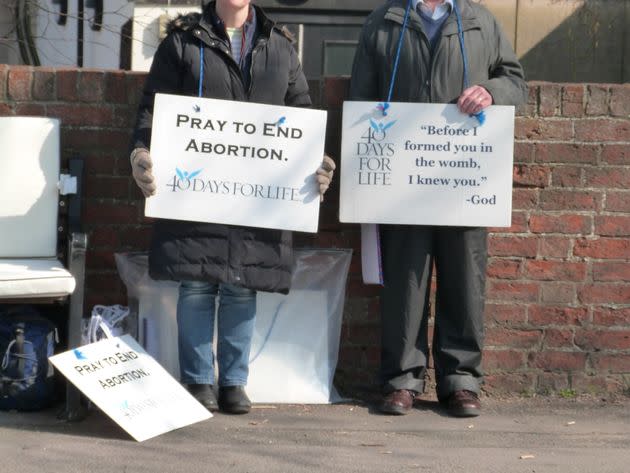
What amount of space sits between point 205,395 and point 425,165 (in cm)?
136

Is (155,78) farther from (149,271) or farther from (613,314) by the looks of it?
(613,314)

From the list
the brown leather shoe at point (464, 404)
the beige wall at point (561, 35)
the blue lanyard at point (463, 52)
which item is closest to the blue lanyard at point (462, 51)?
the blue lanyard at point (463, 52)

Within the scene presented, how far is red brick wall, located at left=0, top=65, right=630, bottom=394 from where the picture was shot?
18.6 ft

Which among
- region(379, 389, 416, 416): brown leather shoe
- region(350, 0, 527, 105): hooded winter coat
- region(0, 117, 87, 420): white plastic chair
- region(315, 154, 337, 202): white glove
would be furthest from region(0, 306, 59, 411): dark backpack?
region(350, 0, 527, 105): hooded winter coat

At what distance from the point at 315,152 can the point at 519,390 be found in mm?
1514

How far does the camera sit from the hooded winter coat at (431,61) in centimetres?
524

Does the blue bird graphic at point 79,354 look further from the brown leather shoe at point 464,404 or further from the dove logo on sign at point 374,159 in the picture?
the brown leather shoe at point 464,404

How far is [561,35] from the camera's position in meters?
10.4

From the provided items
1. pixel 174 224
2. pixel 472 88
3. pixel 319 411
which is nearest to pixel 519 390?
pixel 319 411

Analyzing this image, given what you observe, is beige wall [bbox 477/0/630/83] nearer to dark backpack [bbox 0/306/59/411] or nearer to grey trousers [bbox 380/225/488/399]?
grey trousers [bbox 380/225/488/399]

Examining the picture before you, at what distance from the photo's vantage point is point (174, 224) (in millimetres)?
5172

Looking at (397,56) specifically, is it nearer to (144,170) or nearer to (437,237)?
(437,237)

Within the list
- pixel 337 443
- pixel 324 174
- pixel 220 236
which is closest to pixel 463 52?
pixel 324 174

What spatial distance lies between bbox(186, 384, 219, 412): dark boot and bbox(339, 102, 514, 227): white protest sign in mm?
944
